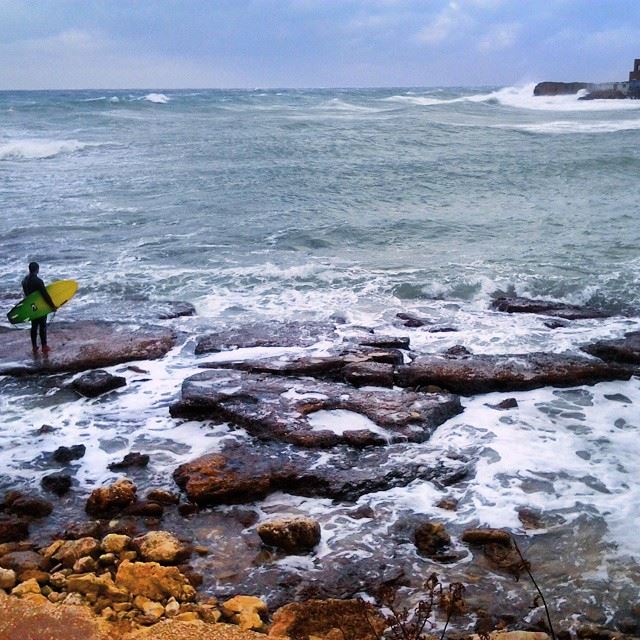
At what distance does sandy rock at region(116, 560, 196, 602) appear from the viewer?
172 inches

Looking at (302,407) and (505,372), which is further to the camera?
(505,372)

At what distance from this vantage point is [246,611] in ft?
14.1

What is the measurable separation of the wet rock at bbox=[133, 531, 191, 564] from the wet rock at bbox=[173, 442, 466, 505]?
694 mm

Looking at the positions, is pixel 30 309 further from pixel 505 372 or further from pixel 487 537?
pixel 487 537

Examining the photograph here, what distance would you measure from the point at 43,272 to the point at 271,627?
1011cm

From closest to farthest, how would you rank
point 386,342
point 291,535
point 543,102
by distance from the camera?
point 291,535
point 386,342
point 543,102

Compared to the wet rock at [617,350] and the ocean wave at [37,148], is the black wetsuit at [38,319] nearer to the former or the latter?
the wet rock at [617,350]

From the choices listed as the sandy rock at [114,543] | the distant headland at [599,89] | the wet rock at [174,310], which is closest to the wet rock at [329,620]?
the sandy rock at [114,543]

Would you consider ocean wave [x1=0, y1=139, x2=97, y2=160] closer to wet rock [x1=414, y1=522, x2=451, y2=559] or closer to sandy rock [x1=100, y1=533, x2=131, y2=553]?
sandy rock [x1=100, y1=533, x2=131, y2=553]

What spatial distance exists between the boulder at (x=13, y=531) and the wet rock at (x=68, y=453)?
1.06 metres

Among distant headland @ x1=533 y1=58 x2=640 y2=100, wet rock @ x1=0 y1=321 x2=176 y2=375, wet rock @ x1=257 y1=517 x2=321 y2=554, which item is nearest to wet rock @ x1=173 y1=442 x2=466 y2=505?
wet rock @ x1=257 y1=517 x2=321 y2=554

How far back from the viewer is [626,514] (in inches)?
218

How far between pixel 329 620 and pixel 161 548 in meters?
1.40

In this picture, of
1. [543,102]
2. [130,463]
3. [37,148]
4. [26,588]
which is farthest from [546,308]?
[543,102]
